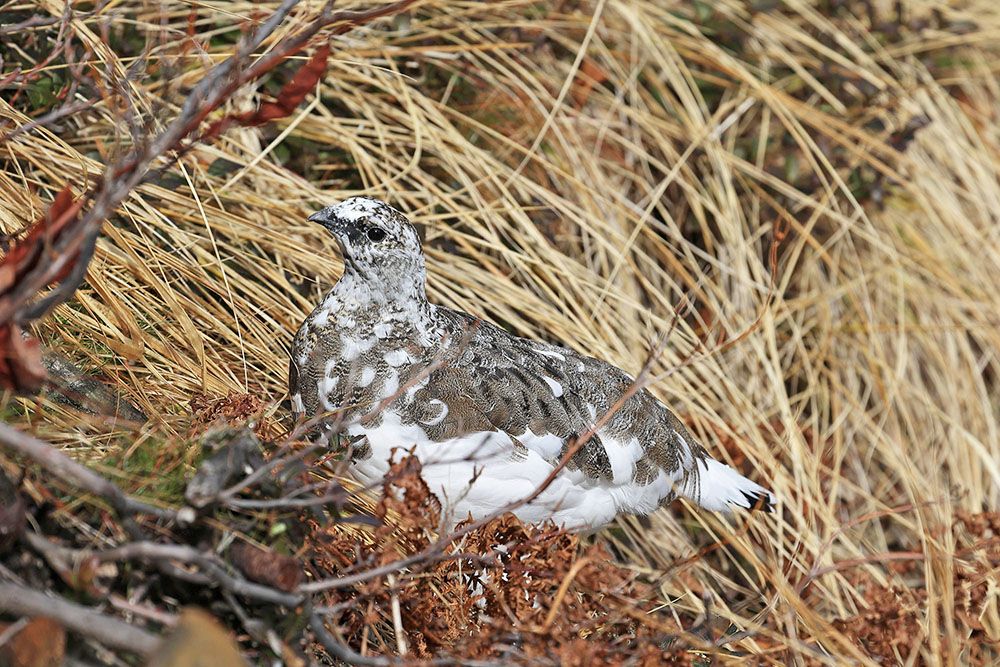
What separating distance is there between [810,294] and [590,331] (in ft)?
2.93

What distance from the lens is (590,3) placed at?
10.4 ft

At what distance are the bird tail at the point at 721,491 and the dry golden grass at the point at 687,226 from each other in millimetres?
126

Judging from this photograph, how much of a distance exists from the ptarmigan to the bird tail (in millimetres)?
204

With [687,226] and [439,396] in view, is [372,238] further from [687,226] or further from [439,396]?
[687,226]

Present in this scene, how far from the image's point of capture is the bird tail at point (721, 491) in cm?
224

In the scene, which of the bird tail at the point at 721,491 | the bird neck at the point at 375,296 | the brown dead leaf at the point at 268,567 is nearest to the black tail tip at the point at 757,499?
the bird tail at the point at 721,491

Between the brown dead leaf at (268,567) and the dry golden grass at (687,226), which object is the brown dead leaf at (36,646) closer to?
the brown dead leaf at (268,567)

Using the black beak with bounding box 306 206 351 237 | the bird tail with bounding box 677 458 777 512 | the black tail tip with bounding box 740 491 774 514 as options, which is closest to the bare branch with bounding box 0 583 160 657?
the black beak with bounding box 306 206 351 237

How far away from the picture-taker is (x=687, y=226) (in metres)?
3.06

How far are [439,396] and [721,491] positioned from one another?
80 centimetres

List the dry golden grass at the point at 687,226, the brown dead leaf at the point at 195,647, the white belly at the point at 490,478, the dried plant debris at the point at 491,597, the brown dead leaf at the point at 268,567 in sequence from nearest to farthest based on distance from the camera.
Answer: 1. the brown dead leaf at the point at 195,647
2. the brown dead leaf at the point at 268,567
3. the dried plant debris at the point at 491,597
4. the white belly at the point at 490,478
5. the dry golden grass at the point at 687,226

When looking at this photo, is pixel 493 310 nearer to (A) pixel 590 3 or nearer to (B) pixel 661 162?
(B) pixel 661 162

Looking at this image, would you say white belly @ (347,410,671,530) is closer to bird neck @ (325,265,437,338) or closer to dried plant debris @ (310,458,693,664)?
dried plant debris @ (310,458,693,664)

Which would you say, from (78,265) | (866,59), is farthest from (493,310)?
(866,59)
